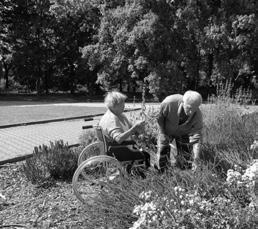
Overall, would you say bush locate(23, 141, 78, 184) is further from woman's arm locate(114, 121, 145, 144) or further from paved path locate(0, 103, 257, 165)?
paved path locate(0, 103, 257, 165)

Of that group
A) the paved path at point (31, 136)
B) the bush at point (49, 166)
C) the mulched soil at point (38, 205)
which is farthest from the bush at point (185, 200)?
the paved path at point (31, 136)

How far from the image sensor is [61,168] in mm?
5242

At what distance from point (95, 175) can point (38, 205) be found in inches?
28.2

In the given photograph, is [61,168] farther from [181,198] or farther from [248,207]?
[248,207]

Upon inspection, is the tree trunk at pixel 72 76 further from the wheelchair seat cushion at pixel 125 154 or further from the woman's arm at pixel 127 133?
the woman's arm at pixel 127 133

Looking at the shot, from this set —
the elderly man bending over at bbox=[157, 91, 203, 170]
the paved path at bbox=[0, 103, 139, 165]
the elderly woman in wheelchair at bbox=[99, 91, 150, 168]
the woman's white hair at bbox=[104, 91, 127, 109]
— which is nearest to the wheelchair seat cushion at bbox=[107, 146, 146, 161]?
the elderly woman in wheelchair at bbox=[99, 91, 150, 168]

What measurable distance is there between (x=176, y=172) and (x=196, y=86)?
24.4 metres

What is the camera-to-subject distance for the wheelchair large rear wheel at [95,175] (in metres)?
4.04

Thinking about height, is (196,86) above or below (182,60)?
below

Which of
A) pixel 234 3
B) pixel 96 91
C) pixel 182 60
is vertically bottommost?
pixel 96 91

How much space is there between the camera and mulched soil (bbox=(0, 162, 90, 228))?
3.75 m

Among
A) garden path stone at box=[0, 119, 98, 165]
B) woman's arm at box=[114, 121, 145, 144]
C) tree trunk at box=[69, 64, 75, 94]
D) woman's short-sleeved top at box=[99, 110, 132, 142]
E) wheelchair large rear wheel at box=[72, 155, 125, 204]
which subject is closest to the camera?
wheelchair large rear wheel at box=[72, 155, 125, 204]

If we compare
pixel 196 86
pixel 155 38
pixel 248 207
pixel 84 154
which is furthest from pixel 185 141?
pixel 196 86

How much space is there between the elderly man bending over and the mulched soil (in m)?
1.22
